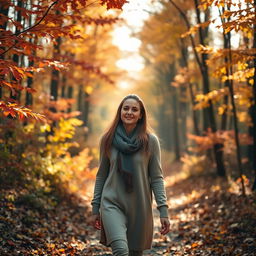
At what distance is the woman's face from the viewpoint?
377cm

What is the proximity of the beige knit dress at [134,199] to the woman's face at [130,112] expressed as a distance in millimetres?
308

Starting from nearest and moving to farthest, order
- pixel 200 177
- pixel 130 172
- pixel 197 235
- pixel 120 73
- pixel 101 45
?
pixel 130 172, pixel 197 235, pixel 200 177, pixel 101 45, pixel 120 73

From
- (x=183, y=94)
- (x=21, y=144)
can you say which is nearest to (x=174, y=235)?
(x=21, y=144)

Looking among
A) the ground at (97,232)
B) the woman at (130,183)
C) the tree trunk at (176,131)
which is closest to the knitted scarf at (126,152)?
the woman at (130,183)

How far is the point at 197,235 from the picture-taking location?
21.1 ft

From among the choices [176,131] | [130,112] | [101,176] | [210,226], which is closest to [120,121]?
[130,112]

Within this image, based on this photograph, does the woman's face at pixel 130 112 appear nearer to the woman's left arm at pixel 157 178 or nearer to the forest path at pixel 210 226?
the woman's left arm at pixel 157 178

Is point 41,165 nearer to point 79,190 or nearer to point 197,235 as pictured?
point 79,190

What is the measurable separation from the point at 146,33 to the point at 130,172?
16.6 metres

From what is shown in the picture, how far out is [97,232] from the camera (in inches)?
278

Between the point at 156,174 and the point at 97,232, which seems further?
the point at 97,232

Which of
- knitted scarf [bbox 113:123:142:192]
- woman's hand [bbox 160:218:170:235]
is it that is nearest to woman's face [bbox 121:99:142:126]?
knitted scarf [bbox 113:123:142:192]

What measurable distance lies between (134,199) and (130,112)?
3.16ft

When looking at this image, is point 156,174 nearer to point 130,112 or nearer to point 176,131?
point 130,112
